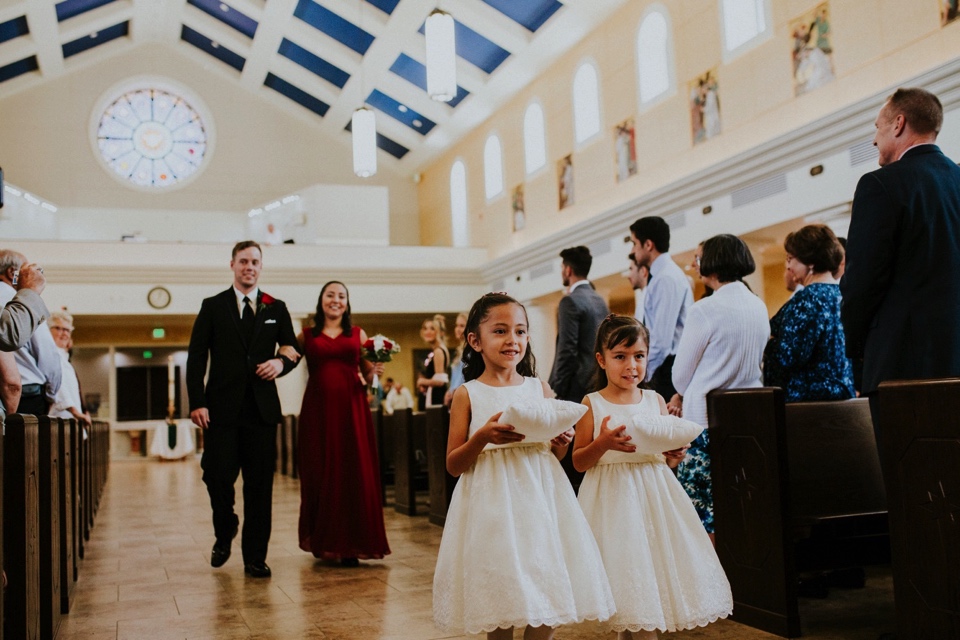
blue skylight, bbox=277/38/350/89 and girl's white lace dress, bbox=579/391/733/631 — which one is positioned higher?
blue skylight, bbox=277/38/350/89

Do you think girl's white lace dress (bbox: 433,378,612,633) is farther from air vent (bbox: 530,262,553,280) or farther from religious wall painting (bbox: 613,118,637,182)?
air vent (bbox: 530,262,553,280)

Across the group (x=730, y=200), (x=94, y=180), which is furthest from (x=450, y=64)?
(x=94, y=180)

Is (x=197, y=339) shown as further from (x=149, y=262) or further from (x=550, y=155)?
(x=149, y=262)

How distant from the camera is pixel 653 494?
283cm

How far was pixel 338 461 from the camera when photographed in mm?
5129

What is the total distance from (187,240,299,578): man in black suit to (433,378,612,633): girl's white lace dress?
242 cm

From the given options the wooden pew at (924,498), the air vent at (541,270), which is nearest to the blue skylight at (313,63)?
the air vent at (541,270)

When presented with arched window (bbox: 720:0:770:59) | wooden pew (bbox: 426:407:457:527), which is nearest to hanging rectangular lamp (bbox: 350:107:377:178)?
arched window (bbox: 720:0:770:59)

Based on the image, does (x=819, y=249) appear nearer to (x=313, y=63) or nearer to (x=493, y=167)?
(x=493, y=167)

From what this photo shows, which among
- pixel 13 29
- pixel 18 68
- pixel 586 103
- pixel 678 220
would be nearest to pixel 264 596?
pixel 678 220

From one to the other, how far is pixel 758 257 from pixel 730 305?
812 cm

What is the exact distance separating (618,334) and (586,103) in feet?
44.0

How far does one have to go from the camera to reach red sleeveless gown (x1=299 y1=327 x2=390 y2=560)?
5066mm

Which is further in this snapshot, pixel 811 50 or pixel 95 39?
pixel 95 39
